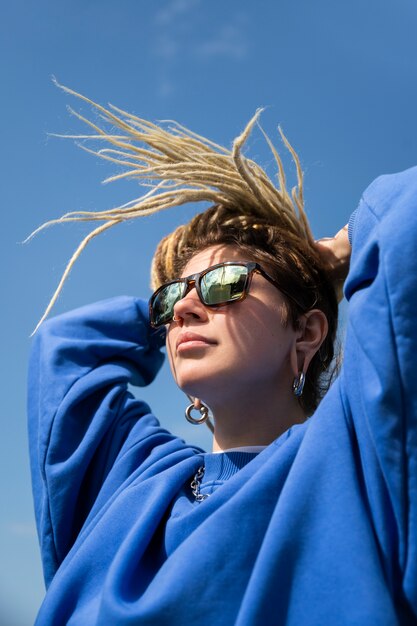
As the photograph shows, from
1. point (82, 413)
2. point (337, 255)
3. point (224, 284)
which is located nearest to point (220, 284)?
point (224, 284)

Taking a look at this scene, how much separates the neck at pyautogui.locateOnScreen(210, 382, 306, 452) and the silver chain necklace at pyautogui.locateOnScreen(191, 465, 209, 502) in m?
0.11

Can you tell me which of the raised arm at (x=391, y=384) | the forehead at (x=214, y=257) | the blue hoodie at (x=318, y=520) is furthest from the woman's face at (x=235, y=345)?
the raised arm at (x=391, y=384)

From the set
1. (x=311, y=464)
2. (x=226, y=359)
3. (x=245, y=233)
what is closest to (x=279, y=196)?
(x=245, y=233)

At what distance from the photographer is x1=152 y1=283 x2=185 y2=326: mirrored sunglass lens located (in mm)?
2408

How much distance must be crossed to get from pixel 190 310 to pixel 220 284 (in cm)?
13

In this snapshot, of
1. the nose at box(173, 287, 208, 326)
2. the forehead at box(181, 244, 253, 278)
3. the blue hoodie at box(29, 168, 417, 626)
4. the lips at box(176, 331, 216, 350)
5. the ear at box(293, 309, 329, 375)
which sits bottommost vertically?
the blue hoodie at box(29, 168, 417, 626)

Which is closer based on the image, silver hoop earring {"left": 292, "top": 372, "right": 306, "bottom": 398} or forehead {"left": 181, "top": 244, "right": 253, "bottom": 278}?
silver hoop earring {"left": 292, "top": 372, "right": 306, "bottom": 398}

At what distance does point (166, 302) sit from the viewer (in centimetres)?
247

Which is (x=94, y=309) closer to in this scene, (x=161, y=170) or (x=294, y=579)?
(x=161, y=170)

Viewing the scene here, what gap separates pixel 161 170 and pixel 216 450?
3.28 ft

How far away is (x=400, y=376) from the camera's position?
1.42m

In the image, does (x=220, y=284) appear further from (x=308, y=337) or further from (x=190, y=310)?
(x=308, y=337)

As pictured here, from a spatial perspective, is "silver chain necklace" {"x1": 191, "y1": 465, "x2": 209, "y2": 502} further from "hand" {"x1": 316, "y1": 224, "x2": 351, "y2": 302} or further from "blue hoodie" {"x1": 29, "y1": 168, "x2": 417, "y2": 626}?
"hand" {"x1": 316, "y1": 224, "x2": 351, "y2": 302}

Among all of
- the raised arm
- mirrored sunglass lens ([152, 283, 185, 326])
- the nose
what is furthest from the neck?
the raised arm
